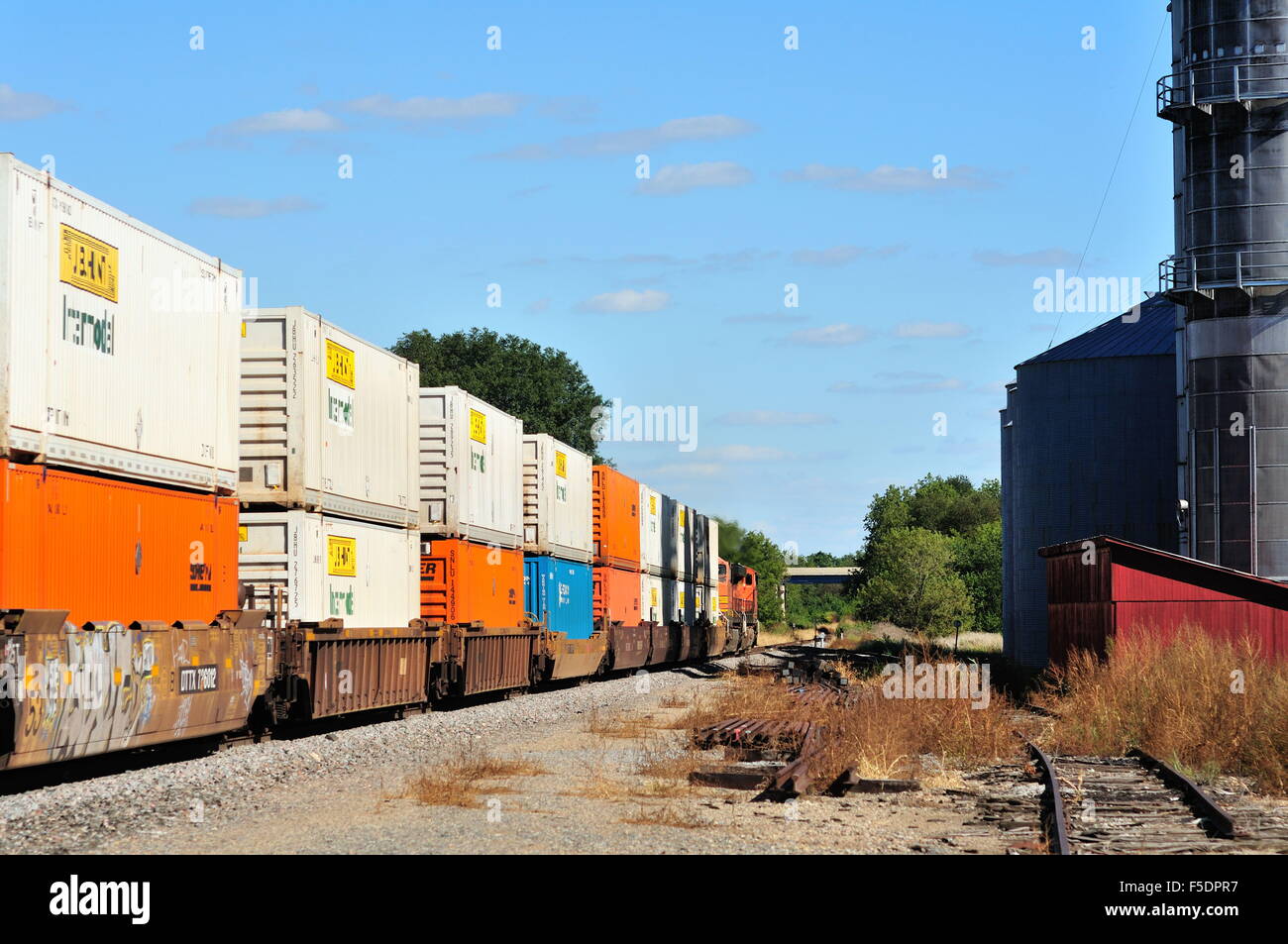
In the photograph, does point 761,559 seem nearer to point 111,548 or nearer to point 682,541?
point 682,541

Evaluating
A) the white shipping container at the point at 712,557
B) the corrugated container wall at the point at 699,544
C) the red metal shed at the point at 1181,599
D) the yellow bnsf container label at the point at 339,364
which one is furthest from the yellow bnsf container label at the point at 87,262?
the white shipping container at the point at 712,557

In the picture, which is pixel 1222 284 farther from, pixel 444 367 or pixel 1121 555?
pixel 444 367

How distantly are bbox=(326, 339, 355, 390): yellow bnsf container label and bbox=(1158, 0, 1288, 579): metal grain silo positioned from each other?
20110 mm

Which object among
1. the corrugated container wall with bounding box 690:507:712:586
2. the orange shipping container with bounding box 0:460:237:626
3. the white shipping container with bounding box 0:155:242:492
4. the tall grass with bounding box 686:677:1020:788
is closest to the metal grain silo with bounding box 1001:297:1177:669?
the corrugated container wall with bounding box 690:507:712:586

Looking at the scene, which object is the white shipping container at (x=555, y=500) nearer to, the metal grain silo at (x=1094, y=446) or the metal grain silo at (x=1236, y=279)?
the metal grain silo at (x=1236, y=279)

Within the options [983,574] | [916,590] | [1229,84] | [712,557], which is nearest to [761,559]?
[983,574]

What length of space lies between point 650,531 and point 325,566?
A: 84.5ft

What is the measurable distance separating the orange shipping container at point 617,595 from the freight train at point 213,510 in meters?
6.15

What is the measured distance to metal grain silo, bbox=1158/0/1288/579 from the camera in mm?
30547

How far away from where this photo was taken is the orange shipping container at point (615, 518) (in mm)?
35906

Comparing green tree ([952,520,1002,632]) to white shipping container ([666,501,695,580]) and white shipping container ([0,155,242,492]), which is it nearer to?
white shipping container ([666,501,695,580])

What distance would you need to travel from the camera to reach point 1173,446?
4197 cm

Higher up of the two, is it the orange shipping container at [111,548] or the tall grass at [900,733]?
the orange shipping container at [111,548]

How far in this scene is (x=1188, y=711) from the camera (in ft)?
56.1
